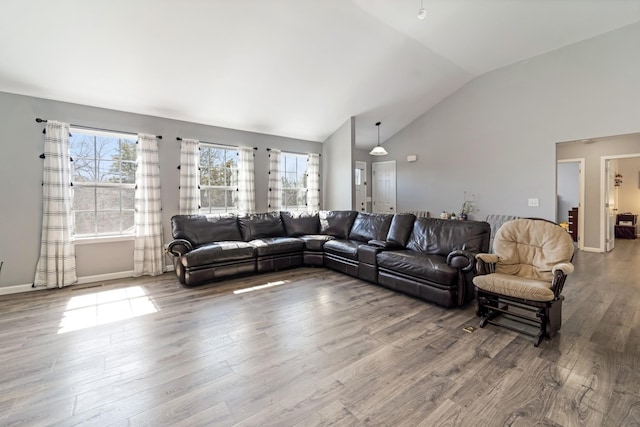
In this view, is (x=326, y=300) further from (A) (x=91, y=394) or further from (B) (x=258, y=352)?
(A) (x=91, y=394)

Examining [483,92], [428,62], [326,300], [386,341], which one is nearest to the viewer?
[386,341]

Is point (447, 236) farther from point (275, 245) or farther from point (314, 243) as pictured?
point (275, 245)

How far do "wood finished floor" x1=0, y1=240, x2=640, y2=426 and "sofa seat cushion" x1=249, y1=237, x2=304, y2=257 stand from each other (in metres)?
1.18

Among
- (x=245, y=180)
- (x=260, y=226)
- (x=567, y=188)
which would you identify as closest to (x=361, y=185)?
(x=245, y=180)

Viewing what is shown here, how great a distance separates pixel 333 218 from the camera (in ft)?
18.4

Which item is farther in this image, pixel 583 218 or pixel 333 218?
pixel 583 218

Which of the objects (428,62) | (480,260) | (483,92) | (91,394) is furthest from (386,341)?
(483,92)

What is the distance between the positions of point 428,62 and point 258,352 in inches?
198

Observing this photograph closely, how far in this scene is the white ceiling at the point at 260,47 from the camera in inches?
120

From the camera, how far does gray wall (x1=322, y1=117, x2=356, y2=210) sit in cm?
599

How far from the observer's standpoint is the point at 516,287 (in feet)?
8.20

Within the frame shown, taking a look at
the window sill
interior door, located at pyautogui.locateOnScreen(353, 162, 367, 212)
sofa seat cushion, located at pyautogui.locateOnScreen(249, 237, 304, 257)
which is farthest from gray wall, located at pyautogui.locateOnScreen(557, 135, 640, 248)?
the window sill

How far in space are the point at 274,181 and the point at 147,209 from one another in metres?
2.41

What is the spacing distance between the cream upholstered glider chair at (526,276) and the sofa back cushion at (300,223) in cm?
331
